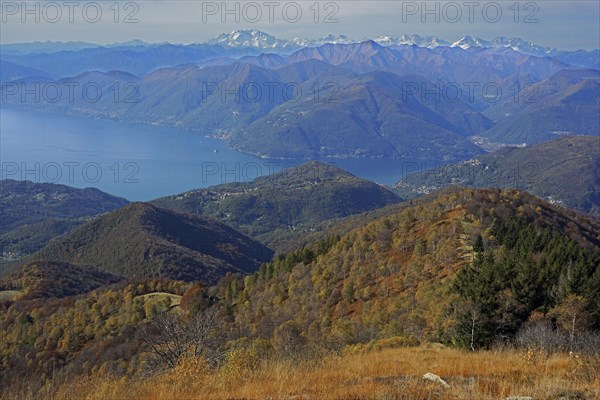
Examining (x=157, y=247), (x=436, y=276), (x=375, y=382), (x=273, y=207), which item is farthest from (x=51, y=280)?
(x=273, y=207)

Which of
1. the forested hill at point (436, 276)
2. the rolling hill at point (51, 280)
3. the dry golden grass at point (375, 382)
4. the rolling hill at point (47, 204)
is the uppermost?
the dry golden grass at point (375, 382)

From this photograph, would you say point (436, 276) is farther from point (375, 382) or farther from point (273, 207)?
point (273, 207)

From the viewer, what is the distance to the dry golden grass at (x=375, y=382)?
23.6 feet

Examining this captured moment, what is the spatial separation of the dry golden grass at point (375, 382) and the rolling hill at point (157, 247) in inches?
3357

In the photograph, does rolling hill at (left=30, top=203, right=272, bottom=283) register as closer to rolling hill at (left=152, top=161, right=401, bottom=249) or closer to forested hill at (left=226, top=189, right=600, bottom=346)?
rolling hill at (left=152, top=161, right=401, bottom=249)

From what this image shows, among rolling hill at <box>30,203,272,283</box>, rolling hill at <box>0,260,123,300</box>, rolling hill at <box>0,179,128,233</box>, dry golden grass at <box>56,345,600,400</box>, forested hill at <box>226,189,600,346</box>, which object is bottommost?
rolling hill at <box>0,179,128,233</box>

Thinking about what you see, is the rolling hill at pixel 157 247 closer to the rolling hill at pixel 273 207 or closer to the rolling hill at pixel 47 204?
the rolling hill at pixel 273 207

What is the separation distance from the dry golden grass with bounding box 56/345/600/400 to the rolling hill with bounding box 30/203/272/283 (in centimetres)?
8527

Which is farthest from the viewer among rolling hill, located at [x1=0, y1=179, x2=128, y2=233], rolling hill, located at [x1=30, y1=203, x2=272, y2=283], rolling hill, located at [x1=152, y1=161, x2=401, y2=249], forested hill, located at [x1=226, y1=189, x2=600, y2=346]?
rolling hill, located at [x1=0, y1=179, x2=128, y2=233]

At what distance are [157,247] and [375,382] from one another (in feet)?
333

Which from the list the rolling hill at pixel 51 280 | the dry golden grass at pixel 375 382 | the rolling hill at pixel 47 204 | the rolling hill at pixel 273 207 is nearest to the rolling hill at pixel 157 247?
the rolling hill at pixel 51 280

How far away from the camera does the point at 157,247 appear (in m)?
105

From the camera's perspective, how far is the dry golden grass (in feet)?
23.6

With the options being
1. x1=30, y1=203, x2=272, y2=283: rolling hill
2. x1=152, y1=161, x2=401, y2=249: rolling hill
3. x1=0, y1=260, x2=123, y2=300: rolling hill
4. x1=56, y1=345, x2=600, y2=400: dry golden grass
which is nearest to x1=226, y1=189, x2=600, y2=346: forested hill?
x1=56, y1=345, x2=600, y2=400: dry golden grass
